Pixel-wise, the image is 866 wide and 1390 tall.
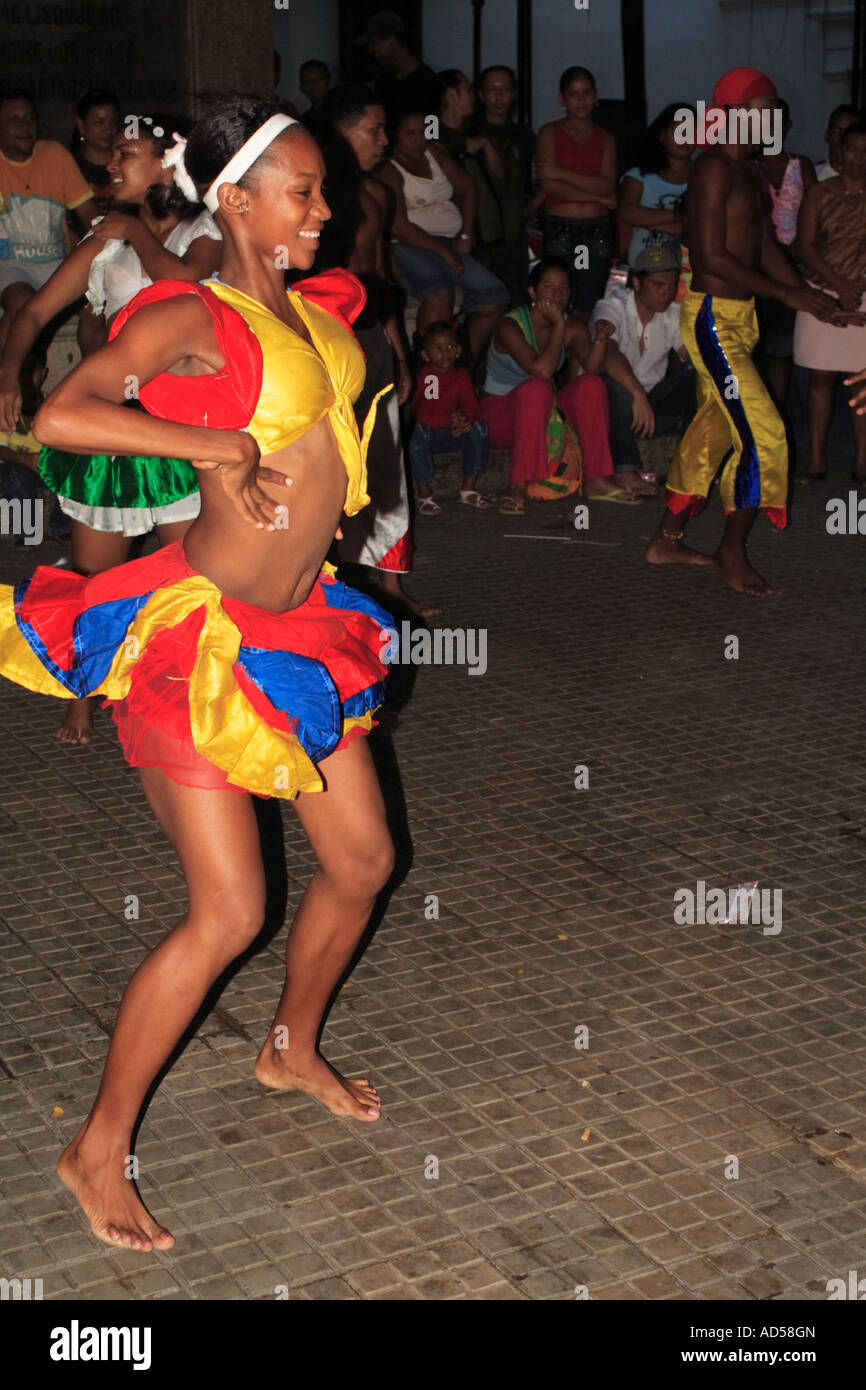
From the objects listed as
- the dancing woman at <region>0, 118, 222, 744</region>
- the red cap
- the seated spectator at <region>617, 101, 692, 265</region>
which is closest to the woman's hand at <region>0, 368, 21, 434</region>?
the dancing woman at <region>0, 118, 222, 744</region>

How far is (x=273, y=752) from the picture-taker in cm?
296

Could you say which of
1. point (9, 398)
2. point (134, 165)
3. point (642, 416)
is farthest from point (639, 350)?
point (134, 165)

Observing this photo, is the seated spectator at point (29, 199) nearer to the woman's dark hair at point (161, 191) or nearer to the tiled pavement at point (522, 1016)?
the tiled pavement at point (522, 1016)

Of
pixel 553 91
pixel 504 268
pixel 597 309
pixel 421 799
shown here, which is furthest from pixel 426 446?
pixel 553 91

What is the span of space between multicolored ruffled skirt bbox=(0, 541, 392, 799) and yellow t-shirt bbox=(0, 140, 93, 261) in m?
5.88

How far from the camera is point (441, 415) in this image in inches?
353

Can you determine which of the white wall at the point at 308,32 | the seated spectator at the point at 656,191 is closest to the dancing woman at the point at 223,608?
the seated spectator at the point at 656,191

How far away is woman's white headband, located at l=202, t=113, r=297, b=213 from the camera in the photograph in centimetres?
298

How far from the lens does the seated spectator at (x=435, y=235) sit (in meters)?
9.32

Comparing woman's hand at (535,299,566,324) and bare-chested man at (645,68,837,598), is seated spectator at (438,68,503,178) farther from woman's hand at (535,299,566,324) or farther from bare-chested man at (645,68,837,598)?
bare-chested man at (645,68,837,598)

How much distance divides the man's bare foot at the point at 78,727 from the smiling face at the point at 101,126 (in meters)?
4.38

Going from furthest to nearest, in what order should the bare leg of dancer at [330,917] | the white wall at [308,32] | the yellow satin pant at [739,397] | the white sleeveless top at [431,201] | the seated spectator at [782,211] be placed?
1. the white wall at [308,32]
2. the seated spectator at [782,211]
3. the white sleeveless top at [431,201]
4. the yellow satin pant at [739,397]
5. the bare leg of dancer at [330,917]
